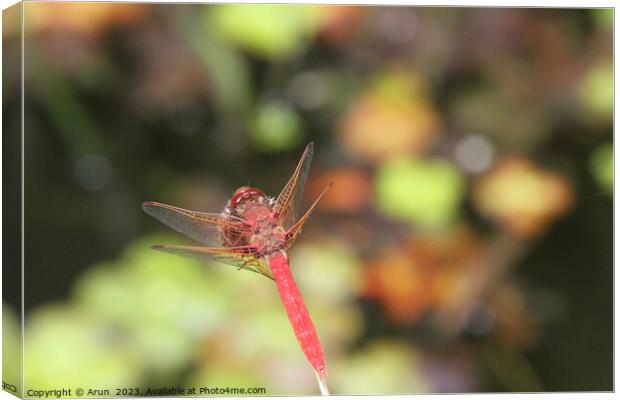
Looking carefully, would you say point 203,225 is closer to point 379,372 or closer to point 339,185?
point 339,185

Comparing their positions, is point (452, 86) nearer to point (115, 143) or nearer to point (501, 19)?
point (501, 19)

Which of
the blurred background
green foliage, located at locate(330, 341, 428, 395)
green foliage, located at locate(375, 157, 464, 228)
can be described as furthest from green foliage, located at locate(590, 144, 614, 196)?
green foliage, located at locate(330, 341, 428, 395)

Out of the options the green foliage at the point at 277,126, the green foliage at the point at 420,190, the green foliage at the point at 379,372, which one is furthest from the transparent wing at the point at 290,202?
the green foliage at the point at 379,372

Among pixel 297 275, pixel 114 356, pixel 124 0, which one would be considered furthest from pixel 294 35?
pixel 114 356

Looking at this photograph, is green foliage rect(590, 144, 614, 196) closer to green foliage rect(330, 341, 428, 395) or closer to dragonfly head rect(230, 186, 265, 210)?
green foliage rect(330, 341, 428, 395)

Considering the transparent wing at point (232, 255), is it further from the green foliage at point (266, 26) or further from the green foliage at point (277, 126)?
the green foliage at point (266, 26)

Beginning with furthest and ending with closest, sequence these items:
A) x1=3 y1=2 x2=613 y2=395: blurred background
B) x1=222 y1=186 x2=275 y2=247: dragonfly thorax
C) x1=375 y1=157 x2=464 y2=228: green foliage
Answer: x1=375 y1=157 x2=464 y2=228: green foliage, x1=3 y1=2 x2=613 y2=395: blurred background, x1=222 y1=186 x2=275 y2=247: dragonfly thorax
